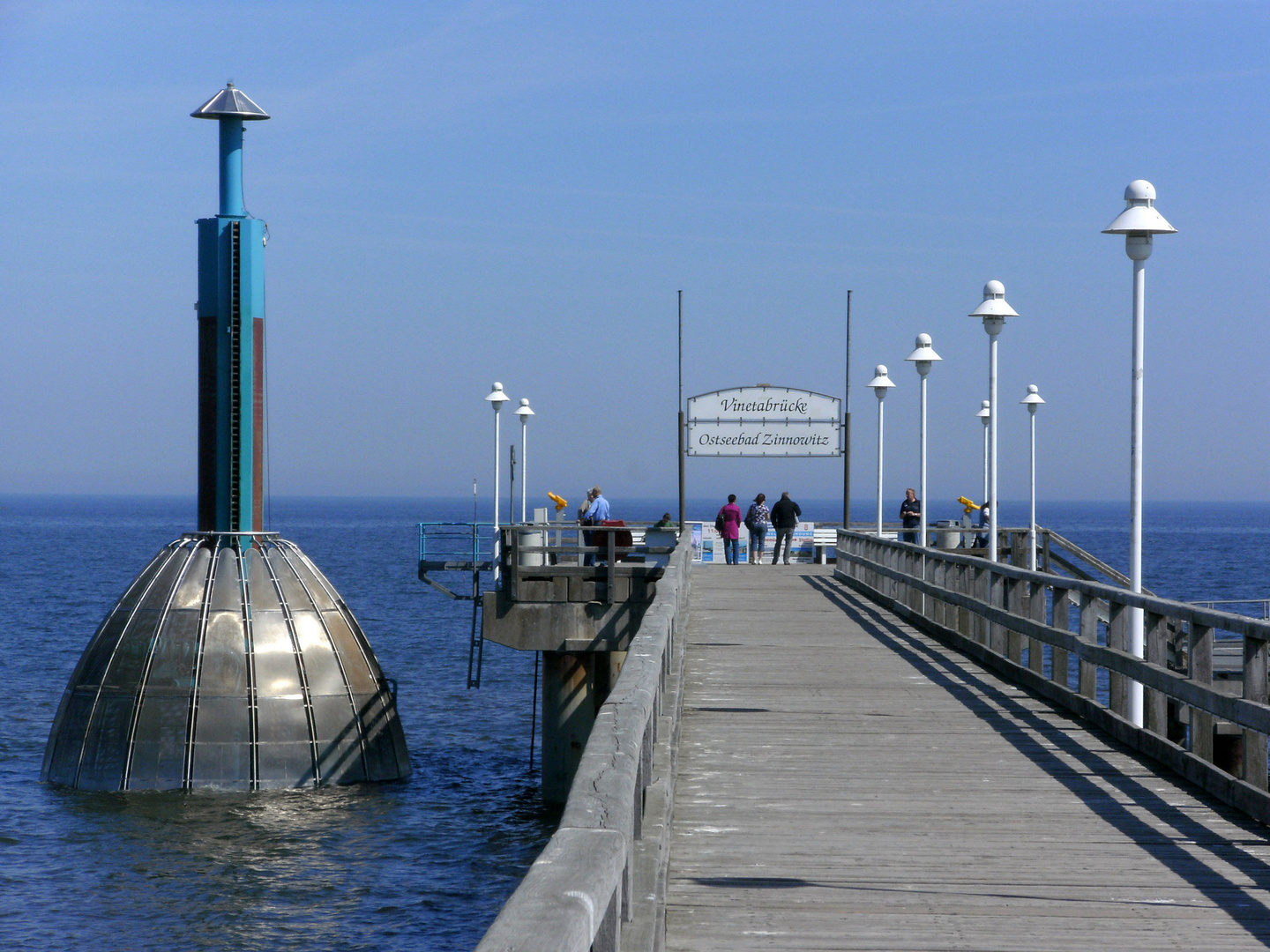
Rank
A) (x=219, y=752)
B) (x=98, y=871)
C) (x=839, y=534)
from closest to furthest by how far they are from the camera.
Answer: (x=98, y=871), (x=219, y=752), (x=839, y=534)

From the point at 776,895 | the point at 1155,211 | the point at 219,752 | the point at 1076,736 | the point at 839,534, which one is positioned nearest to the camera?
the point at 776,895

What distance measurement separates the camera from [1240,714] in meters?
7.80

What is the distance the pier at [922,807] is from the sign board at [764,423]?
55.6ft

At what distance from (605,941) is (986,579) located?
38.5ft

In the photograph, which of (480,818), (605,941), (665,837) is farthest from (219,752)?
(605,941)

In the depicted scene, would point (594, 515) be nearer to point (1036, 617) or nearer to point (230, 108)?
point (230, 108)

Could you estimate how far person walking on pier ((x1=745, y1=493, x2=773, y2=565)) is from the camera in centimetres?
3584

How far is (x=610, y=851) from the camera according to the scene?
11.6ft

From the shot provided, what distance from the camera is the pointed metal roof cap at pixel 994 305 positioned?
1852cm

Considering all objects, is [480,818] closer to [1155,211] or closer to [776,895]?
[1155,211]

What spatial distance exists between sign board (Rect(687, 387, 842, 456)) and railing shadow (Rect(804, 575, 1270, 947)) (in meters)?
17.1

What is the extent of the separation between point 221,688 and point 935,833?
17911 millimetres

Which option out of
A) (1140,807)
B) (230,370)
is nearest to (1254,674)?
(1140,807)

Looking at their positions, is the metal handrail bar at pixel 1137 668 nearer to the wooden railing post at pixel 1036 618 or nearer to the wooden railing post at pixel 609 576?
the wooden railing post at pixel 1036 618
